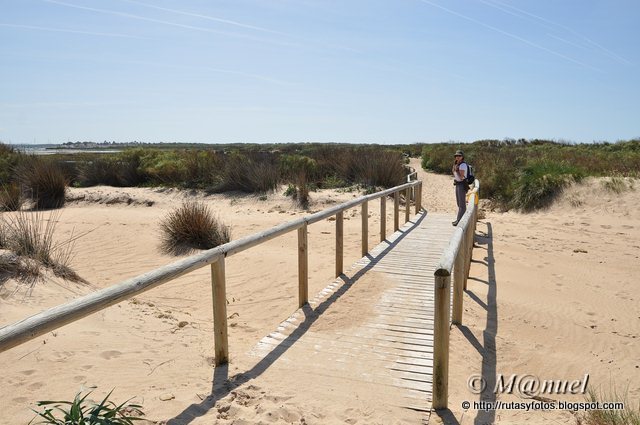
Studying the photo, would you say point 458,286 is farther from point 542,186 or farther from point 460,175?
point 542,186

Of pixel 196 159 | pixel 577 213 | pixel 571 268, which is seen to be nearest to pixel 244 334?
pixel 571 268

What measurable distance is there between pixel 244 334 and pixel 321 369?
1.52m

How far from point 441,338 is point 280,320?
2.84 metres

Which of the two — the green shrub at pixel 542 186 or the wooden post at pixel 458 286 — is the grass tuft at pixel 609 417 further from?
the green shrub at pixel 542 186

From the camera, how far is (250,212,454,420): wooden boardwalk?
3.65 metres

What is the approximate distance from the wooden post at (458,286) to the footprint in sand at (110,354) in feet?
9.83

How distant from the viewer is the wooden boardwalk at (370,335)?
3649 mm

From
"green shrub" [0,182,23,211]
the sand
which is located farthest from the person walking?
"green shrub" [0,182,23,211]

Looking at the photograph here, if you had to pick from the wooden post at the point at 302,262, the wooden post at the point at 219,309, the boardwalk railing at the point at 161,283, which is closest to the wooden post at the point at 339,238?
the boardwalk railing at the point at 161,283

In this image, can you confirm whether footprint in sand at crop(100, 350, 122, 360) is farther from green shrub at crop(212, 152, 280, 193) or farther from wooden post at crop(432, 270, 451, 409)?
green shrub at crop(212, 152, 280, 193)

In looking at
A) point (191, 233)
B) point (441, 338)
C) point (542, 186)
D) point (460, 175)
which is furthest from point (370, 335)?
point (542, 186)

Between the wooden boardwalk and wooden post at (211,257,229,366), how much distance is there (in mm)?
326

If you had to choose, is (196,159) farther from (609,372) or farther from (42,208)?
(609,372)

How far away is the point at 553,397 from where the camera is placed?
3.89 metres
